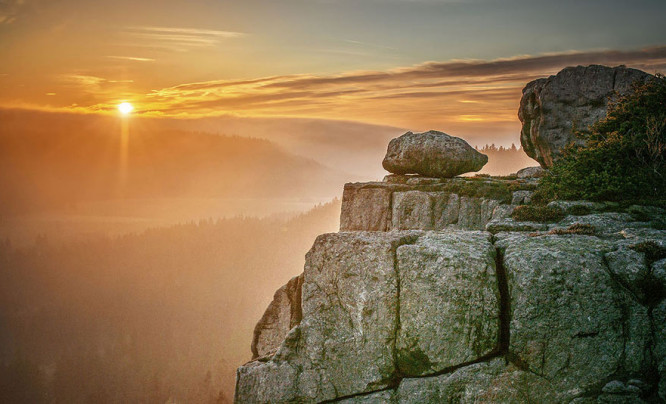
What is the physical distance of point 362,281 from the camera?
19.8 meters

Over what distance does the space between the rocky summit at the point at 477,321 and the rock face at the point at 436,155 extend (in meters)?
21.6

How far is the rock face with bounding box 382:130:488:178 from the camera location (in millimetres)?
43031

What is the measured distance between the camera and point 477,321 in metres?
18.2

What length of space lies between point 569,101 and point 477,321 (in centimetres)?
3819

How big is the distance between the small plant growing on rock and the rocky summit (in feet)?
11.8

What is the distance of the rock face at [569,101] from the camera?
46125 millimetres

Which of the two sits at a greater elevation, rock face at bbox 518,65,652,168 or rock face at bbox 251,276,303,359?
rock face at bbox 518,65,652,168

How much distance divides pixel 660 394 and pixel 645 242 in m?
5.80

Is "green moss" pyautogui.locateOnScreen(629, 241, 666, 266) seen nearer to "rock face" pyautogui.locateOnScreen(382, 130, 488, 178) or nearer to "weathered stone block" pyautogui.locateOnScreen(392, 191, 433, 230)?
"weathered stone block" pyautogui.locateOnScreen(392, 191, 433, 230)

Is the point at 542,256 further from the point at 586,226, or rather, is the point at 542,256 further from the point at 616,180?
the point at 616,180

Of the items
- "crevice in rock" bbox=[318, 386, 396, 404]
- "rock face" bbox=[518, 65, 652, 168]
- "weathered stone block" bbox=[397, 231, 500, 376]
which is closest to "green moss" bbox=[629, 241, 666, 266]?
"weathered stone block" bbox=[397, 231, 500, 376]

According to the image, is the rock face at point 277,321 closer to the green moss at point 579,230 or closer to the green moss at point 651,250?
the green moss at point 579,230

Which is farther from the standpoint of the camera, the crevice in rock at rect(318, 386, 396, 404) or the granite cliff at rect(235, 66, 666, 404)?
the crevice in rock at rect(318, 386, 396, 404)

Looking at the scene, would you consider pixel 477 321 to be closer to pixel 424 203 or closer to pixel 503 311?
pixel 503 311
